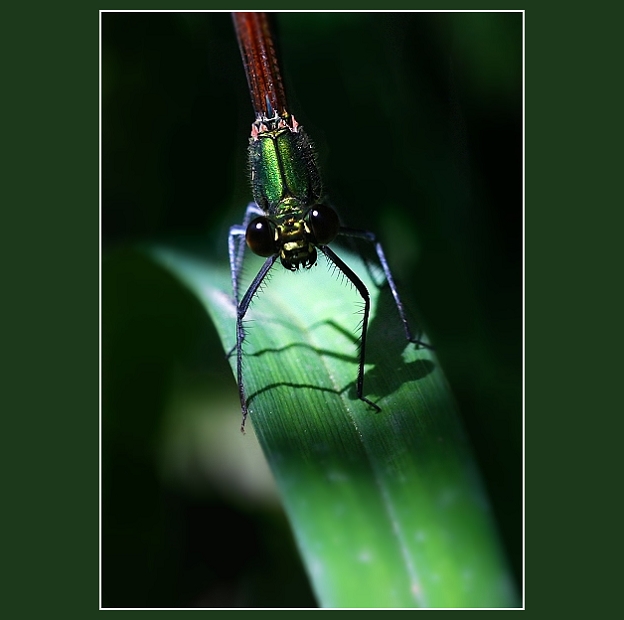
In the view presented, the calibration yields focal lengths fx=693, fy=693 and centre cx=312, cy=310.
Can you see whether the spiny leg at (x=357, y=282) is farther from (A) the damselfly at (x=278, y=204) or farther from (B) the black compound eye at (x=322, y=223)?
(B) the black compound eye at (x=322, y=223)

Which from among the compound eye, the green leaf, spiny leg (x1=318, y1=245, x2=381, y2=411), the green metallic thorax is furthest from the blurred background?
the green leaf

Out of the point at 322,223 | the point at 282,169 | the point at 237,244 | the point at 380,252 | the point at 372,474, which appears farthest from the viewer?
the point at 237,244

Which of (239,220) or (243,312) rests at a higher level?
(239,220)

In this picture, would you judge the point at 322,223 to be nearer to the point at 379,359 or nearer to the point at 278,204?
the point at 278,204

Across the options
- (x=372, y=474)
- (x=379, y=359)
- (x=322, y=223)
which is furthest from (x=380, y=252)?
(x=372, y=474)

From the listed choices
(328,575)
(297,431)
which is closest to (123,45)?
(297,431)

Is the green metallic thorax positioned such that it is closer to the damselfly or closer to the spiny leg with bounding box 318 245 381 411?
the damselfly

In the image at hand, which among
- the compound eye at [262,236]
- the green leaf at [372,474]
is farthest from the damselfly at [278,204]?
the green leaf at [372,474]

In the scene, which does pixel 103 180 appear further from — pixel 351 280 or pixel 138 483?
pixel 138 483
